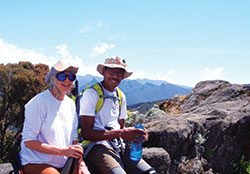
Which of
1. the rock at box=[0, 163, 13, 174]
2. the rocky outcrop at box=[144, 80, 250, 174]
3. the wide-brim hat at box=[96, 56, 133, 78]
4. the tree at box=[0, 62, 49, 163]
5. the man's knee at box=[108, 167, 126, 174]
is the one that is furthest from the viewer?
the tree at box=[0, 62, 49, 163]

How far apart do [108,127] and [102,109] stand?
11.5 inches

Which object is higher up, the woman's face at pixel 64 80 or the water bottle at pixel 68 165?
the woman's face at pixel 64 80

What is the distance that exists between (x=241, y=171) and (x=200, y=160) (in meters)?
1.62

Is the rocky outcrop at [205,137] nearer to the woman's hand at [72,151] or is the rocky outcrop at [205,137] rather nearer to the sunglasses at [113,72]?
the sunglasses at [113,72]

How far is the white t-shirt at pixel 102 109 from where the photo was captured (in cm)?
361

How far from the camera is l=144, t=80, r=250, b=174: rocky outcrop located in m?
5.44

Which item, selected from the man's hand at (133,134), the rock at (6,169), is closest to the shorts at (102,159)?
the man's hand at (133,134)

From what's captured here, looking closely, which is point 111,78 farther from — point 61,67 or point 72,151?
point 72,151

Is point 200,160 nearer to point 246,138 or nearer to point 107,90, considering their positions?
point 246,138

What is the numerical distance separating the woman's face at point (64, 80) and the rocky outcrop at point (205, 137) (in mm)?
2432

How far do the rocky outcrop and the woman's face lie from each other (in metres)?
2.43

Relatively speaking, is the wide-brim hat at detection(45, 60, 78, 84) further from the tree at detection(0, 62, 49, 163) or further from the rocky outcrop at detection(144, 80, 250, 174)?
the tree at detection(0, 62, 49, 163)

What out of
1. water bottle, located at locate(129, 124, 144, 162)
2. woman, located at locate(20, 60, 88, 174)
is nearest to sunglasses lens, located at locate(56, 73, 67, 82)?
woman, located at locate(20, 60, 88, 174)

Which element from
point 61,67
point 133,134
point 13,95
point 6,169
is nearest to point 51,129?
point 61,67
